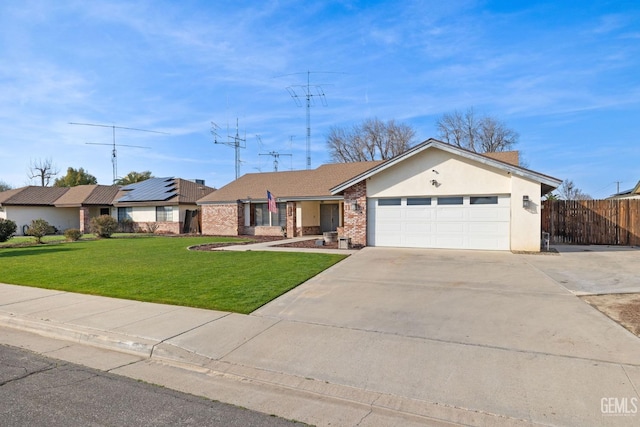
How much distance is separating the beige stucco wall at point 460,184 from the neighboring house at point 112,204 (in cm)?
1970

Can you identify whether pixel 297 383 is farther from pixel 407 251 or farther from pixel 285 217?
pixel 285 217

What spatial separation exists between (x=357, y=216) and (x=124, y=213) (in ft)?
84.4

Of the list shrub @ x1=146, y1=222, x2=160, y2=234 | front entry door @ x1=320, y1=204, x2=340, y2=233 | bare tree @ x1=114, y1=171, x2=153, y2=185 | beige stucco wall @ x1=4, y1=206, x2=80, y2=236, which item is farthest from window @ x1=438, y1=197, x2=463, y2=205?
bare tree @ x1=114, y1=171, x2=153, y2=185

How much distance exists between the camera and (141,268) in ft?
39.7

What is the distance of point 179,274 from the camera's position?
10883 millimetres

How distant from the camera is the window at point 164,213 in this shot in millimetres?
31156

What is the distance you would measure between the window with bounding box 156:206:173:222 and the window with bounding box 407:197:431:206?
21.7 m

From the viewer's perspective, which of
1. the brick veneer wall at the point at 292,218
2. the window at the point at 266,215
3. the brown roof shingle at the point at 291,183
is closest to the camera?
the brick veneer wall at the point at 292,218

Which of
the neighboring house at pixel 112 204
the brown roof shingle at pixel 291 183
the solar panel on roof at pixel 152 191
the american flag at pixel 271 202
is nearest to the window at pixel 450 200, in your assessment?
the brown roof shingle at pixel 291 183

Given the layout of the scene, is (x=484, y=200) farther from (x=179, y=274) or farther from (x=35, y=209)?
(x=35, y=209)

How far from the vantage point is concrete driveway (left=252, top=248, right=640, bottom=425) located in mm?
4020

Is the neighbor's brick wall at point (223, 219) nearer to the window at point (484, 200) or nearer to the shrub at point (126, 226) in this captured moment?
the shrub at point (126, 226)

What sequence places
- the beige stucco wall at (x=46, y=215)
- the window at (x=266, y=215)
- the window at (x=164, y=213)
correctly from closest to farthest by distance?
1. the window at (x=266, y=215)
2. the window at (x=164, y=213)
3. the beige stucco wall at (x=46, y=215)

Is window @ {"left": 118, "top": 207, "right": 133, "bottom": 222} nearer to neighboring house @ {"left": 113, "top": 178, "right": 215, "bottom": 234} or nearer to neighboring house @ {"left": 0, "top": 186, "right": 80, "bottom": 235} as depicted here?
neighboring house @ {"left": 113, "top": 178, "right": 215, "bottom": 234}
